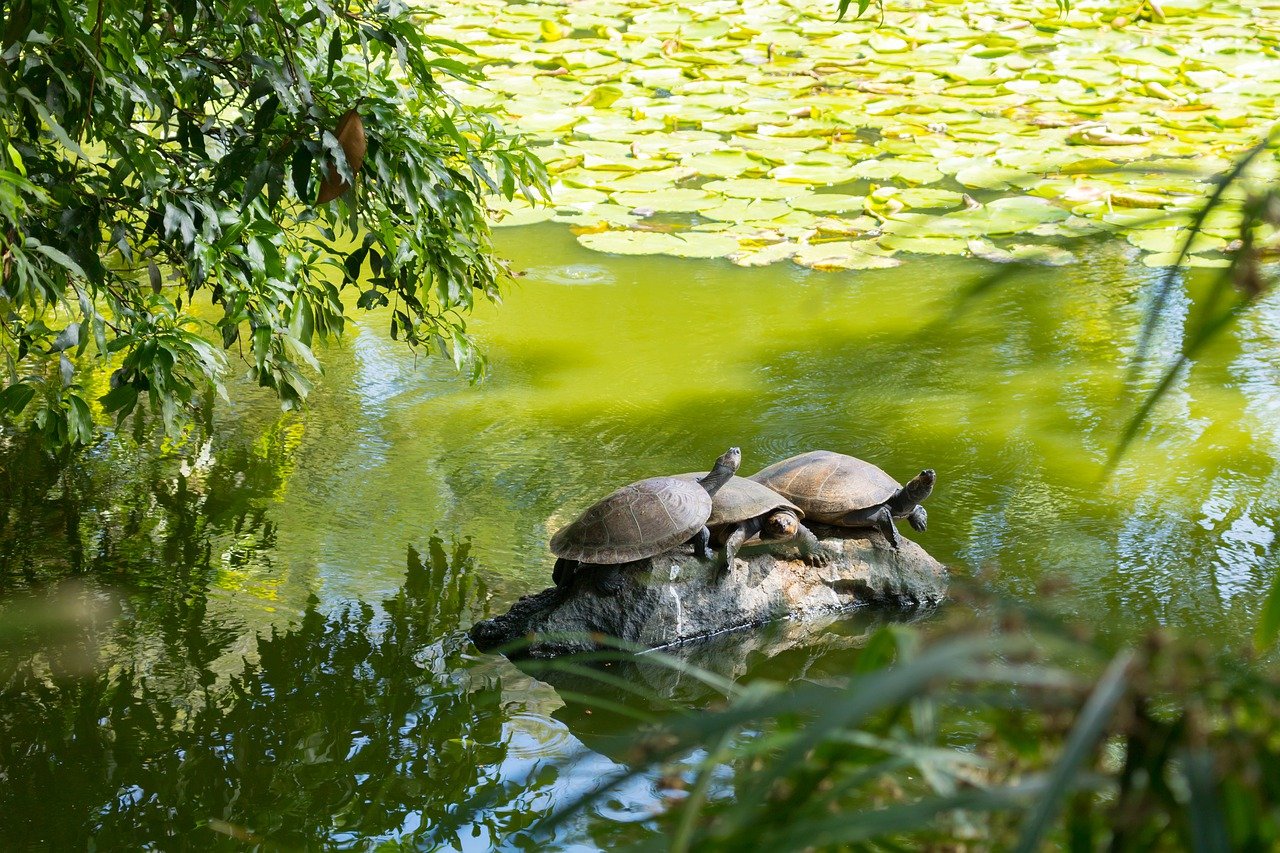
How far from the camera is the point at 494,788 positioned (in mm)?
2613

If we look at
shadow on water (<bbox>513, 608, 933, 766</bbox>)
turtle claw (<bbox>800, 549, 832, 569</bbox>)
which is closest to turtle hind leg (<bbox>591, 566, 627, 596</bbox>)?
shadow on water (<bbox>513, 608, 933, 766</bbox>)

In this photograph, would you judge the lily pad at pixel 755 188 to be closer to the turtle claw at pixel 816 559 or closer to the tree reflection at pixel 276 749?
the turtle claw at pixel 816 559

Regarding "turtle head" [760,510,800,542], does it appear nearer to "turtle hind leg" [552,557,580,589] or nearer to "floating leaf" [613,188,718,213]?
"turtle hind leg" [552,557,580,589]

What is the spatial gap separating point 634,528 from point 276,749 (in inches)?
40.4

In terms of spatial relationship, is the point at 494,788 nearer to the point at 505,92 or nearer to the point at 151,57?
the point at 151,57

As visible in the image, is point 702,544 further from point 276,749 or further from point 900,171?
point 900,171

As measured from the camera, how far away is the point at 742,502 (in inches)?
132

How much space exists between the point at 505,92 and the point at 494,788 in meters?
6.76

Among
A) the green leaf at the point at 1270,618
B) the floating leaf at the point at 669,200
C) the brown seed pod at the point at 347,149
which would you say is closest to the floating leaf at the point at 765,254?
the floating leaf at the point at 669,200

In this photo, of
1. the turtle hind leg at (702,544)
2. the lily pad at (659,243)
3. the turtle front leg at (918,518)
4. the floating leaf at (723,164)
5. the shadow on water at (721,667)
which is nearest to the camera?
the shadow on water at (721,667)

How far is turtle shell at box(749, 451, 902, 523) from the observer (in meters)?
3.48

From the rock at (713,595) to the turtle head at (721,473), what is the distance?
0.19m

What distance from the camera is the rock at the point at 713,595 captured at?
Result: 324 centimetres

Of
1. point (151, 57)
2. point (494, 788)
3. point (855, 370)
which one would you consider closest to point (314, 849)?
point (494, 788)
